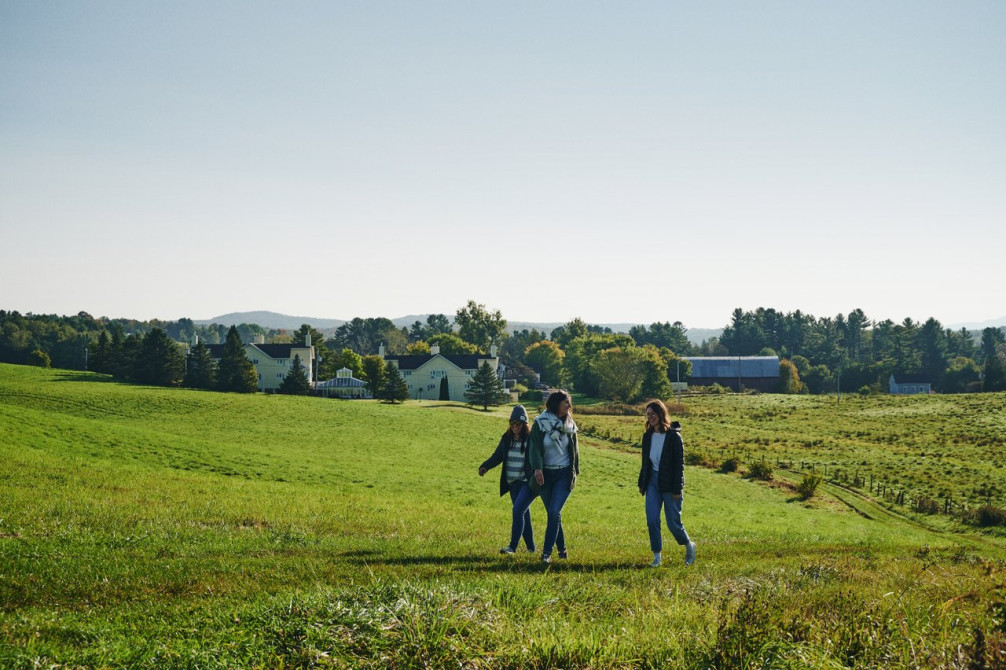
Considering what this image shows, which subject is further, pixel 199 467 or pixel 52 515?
pixel 199 467

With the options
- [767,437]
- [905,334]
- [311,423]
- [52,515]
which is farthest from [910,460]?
[905,334]

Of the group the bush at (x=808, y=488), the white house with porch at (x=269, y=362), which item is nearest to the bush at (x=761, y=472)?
the bush at (x=808, y=488)

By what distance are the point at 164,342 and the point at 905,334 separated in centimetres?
16250

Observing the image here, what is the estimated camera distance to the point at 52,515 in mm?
12039

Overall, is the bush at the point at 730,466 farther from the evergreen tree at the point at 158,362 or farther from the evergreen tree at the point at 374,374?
the evergreen tree at the point at 158,362

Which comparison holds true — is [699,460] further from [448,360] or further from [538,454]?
[448,360]

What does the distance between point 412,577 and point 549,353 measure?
5440 inches

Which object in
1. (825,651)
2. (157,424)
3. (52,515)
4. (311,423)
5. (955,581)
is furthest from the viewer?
(311,423)

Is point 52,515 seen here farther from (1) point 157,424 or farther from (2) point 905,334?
(2) point 905,334

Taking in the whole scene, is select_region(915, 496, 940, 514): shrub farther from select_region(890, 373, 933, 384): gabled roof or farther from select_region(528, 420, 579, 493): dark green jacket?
select_region(890, 373, 933, 384): gabled roof

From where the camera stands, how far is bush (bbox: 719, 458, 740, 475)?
3847 centimetres

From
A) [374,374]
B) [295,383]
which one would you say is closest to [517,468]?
[295,383]

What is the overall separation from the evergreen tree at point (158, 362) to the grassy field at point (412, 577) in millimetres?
46475

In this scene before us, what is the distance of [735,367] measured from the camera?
14125 cm
